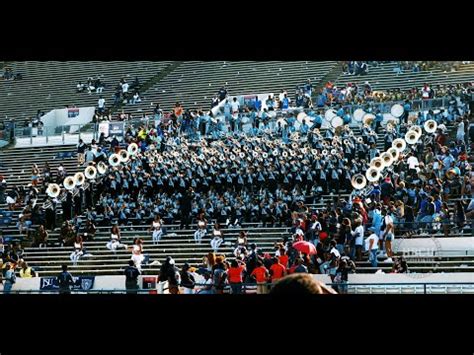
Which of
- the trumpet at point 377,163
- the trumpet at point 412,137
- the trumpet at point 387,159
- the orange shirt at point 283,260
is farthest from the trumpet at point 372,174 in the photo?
the orange shirt at point 283,260

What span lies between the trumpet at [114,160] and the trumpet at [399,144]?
3.61 meters

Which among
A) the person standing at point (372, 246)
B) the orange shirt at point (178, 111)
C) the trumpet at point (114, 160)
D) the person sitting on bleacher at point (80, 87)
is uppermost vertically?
the person sitting on bleacher at point (80, 87)

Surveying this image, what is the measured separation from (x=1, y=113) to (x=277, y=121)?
14.8ft

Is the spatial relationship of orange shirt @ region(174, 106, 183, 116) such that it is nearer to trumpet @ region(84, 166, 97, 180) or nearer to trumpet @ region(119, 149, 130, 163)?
trumpet @ region(119, 149, 130, 163)

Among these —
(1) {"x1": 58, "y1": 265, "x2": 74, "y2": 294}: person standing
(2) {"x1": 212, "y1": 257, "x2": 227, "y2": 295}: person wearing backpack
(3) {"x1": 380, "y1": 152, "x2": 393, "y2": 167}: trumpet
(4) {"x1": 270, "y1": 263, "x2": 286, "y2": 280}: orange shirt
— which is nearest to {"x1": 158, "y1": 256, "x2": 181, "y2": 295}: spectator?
(2) {"x1": 212, "y1": 257, "x2": 227, "y2": 295}: person wearing backpack

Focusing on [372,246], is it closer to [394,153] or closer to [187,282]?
[394,153]

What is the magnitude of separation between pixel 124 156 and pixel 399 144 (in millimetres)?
3648

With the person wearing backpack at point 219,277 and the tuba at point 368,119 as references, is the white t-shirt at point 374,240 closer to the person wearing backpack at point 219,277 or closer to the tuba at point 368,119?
the person wearing backpack at point 219,277

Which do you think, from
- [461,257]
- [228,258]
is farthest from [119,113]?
[461,257]

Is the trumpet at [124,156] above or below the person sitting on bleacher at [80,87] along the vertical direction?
below

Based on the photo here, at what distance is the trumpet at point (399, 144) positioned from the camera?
12102 mm

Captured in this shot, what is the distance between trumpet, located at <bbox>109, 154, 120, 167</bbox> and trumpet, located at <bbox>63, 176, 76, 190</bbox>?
1.73 feet
